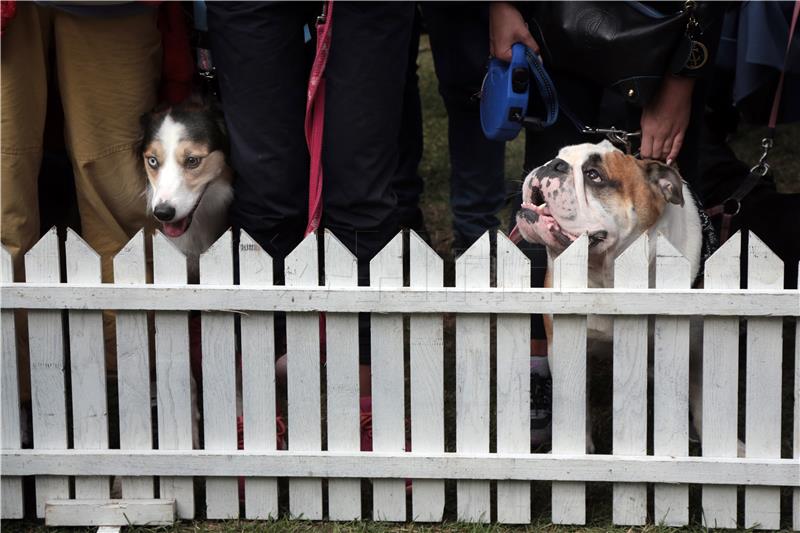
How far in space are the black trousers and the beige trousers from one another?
0.35 metres

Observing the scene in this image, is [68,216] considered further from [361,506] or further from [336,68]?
[361,506]

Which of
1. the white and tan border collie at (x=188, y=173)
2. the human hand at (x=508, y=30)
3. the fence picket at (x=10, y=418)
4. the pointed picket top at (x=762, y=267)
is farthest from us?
the white and tan border collie at (x=188, y=173)

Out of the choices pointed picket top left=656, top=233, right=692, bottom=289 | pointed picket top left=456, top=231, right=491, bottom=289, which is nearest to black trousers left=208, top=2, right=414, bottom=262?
pointed picket top left=456, top=231, right=491, bottom=289

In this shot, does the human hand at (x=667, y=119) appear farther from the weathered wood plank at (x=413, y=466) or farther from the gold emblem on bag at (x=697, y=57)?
the weathered wood plank at (x=413, y=466)

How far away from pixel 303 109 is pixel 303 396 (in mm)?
882

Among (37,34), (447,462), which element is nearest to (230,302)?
(447,462)

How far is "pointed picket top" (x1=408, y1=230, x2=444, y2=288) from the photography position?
9.63 ft

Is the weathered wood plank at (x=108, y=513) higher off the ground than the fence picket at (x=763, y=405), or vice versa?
the fence picket at (x=763, y=405)

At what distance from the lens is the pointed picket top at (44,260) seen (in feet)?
9.84

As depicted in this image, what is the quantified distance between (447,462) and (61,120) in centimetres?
178

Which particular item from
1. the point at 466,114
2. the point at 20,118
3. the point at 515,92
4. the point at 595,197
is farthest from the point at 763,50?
the point at 20,118

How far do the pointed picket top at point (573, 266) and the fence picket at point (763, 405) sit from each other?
433 mm

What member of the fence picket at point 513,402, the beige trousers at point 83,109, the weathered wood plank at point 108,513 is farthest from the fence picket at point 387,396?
the beige trousers at point 83,109

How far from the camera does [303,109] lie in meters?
3.34
